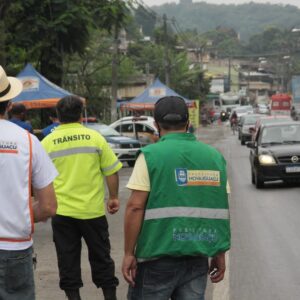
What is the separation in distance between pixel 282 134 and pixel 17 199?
16394 mm

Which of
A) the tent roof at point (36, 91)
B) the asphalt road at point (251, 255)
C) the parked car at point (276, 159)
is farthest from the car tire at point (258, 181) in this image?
the tent roof at point (36, 91)

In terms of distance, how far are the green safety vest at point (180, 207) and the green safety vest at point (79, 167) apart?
264 centimetres

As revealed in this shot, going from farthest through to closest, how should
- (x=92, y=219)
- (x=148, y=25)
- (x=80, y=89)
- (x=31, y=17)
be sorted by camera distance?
(x=148, y=25)
(x=80, y=89)
(x=31, y=17)
(x=92, y=219)

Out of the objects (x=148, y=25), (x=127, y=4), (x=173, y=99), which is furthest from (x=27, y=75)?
(x=148, y=25)

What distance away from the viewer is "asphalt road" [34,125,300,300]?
8.37 m

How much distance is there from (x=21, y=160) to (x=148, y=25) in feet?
584

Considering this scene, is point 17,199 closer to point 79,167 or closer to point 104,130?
point 79,167

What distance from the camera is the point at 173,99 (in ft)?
16.7

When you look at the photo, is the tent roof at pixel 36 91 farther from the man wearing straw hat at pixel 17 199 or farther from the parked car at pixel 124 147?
the man wearing straw hat at pixel 17 199

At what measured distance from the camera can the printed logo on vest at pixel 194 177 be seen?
15.8 feet

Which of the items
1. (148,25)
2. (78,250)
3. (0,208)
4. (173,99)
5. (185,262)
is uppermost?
(173,99)

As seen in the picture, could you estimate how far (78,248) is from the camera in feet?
24.9

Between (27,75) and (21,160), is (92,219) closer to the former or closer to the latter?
(21,160)

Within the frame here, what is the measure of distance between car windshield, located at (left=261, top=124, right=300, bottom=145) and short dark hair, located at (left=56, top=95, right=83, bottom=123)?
13038mm
